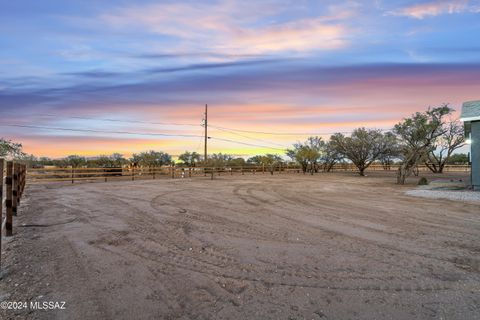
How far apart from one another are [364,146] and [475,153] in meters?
22.1

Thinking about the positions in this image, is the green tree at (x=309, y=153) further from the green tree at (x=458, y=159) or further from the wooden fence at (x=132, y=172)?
the green tree at (x=458, y=159)

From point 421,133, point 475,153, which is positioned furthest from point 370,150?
point 475,153

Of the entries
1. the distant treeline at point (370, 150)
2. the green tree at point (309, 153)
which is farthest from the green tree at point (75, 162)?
the green tree at point (309, 153)

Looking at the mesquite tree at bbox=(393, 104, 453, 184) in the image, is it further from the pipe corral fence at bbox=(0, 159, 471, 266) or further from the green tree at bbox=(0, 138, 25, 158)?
the green tree at bbox=(0, 138, 25, 158)

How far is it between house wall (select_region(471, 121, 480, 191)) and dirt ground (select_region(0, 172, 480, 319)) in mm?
9693

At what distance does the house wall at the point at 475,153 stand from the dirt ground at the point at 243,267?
31.8 feet

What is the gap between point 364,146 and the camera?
3803cm

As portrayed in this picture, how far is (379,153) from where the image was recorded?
126 feet

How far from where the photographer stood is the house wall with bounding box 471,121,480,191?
16.1m

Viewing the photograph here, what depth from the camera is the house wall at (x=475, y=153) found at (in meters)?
16.1

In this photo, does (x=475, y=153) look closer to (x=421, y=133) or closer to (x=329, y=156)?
(x=421, y=133)

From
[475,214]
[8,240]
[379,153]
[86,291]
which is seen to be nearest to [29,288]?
[86,291]

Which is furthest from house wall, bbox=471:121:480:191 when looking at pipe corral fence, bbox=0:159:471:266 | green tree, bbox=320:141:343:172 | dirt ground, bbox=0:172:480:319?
green tree, bbox=320:141:343:172

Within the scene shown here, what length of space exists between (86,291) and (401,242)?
18.2 ft
